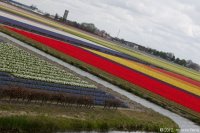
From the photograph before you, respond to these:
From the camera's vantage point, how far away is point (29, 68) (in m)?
27.3

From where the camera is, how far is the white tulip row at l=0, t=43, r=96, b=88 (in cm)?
2536

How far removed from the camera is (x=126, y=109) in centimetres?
2620

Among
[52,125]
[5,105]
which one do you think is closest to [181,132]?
[52,125]

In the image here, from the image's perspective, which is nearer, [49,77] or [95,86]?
[49,77]

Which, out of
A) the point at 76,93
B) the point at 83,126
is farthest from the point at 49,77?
the point at 83,126

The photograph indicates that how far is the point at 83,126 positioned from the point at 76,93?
609 cm

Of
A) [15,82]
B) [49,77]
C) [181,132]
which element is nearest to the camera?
[15,82]

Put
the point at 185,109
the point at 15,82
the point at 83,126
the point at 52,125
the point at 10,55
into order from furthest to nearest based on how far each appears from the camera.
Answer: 1. the point at 185,109
2. the point at 10,55
3. the point at 15,82
4. the point at 83,126
5. the point at 52,125

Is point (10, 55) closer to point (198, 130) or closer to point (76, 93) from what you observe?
point (76, 93)

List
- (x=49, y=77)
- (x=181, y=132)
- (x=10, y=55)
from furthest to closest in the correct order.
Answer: (x=10, y=55), (x=49, y=77), (x=181, y=132)

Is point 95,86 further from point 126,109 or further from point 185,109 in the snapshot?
point 185,109

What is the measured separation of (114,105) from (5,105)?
29.2ft

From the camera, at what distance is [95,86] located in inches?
1179

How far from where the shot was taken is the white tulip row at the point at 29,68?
83.2 ft
